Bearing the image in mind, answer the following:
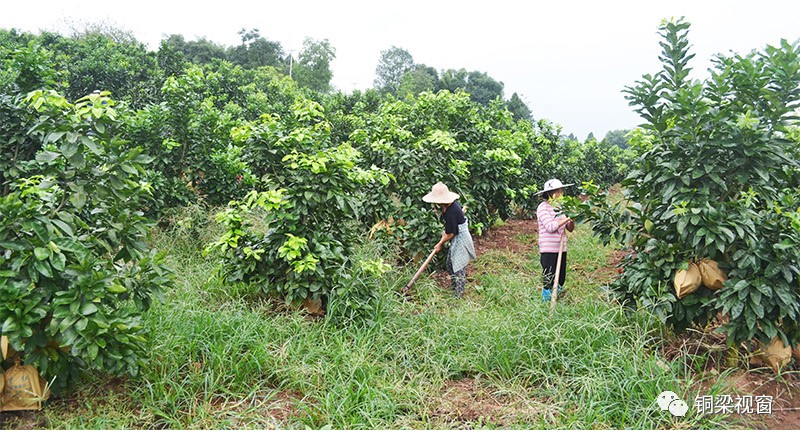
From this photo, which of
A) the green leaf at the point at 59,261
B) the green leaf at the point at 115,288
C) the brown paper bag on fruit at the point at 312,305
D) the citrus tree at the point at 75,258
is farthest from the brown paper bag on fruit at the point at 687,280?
the green leaf at the point at 59,261

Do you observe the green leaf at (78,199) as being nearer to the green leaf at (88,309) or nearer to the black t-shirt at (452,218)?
the green leaf at (88,309)

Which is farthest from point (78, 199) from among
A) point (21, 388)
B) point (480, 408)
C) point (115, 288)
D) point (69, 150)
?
point (480, 408)

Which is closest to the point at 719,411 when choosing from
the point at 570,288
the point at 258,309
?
the point at 570,288

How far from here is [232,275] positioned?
4336mm

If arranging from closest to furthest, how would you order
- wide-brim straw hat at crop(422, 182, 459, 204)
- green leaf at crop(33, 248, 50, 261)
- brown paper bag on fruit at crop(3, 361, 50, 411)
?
green leaf at crop(33, 248, 50, 261) < brown paper bag on fruit at crop(3, 361, 50, 411) < wide-brim straw hat at crop(422, 182, 459, 204)

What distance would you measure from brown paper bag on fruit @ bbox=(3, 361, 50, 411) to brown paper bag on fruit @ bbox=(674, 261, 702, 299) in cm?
379

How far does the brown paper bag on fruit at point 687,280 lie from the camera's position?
3383 millimetres

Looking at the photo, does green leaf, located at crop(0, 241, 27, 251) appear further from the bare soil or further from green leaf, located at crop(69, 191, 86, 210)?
the bare soil

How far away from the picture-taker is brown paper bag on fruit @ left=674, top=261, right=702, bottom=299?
338 cm

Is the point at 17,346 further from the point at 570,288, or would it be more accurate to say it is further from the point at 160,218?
the point at 570,288

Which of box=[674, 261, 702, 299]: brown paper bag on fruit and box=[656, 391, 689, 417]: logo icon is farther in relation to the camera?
box=[674, 261, 702, 299]: brown paper bag on fruit

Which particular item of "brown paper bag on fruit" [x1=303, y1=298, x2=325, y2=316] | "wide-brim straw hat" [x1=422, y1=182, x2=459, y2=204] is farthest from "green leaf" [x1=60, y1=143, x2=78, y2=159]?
"wide-brim straw hat" [x1=422, y1=182, x2=459, y2=204]

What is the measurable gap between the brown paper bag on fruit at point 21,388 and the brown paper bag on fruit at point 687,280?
379 centimetres

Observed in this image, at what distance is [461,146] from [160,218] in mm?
3838
